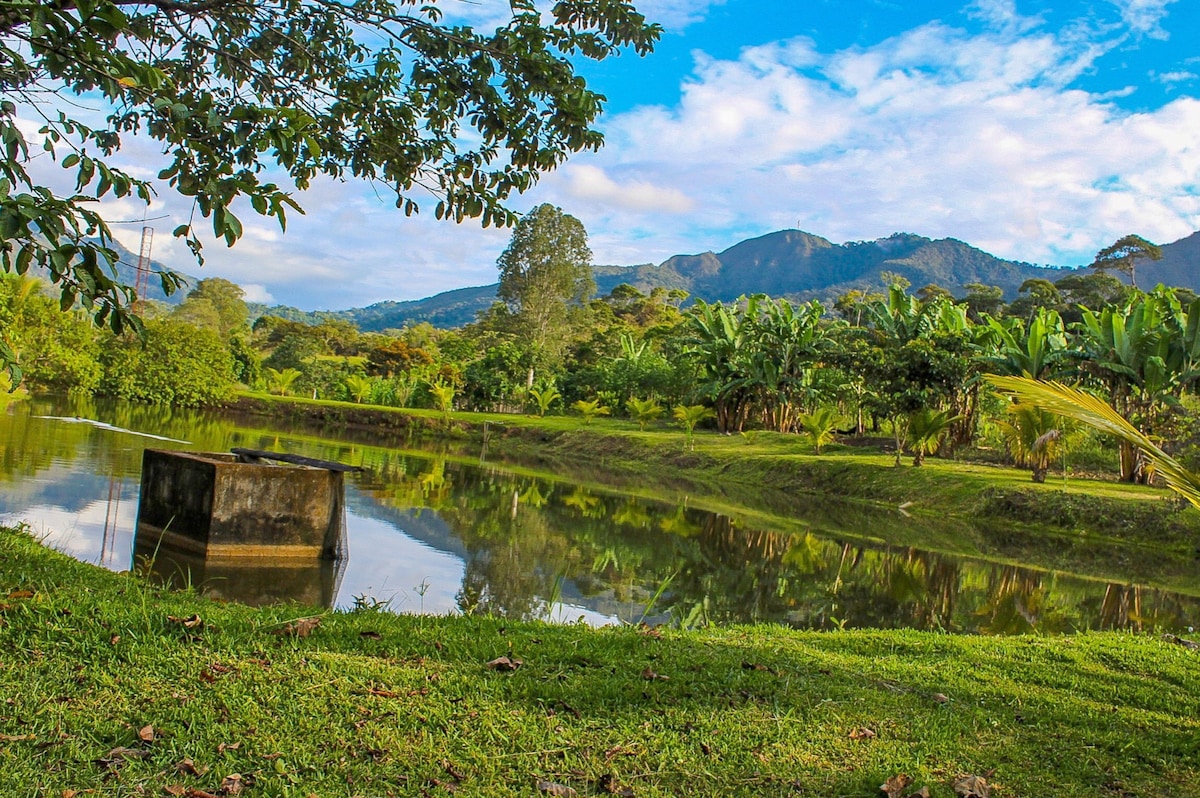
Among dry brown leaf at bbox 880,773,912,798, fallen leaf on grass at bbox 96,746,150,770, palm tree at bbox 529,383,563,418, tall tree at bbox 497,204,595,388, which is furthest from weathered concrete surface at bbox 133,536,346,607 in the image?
tall tree at bbox 497,204,595,388

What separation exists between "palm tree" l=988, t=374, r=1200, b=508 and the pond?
2.88 metres

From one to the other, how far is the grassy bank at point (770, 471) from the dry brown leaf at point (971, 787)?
50.4ft

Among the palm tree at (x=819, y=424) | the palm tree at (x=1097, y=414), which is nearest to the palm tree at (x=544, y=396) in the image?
the palm tree at (x=819, y=424)

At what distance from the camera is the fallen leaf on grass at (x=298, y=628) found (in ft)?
15.5

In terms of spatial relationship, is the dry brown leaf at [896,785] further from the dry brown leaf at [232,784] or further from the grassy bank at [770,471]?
the grassy bank at [770,471]

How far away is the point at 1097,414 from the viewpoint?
520 centimetres

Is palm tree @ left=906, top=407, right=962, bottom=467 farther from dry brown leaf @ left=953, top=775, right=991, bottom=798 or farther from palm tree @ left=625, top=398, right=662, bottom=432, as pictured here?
dry brown leaf @ left=953, top=775, right=991, bottom=798

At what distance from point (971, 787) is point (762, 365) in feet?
95.7

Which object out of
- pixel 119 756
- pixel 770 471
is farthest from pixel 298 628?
pixel 770 471

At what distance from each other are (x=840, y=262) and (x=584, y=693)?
19695cm

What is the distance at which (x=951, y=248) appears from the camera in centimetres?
17650

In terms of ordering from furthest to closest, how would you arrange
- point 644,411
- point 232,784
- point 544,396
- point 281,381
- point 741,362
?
point 281,381, point 544,396, point 644,411, point 741,362, point 232,784

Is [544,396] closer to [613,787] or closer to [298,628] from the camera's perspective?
[298,628]

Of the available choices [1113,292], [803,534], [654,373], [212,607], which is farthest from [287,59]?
[1113,292]
